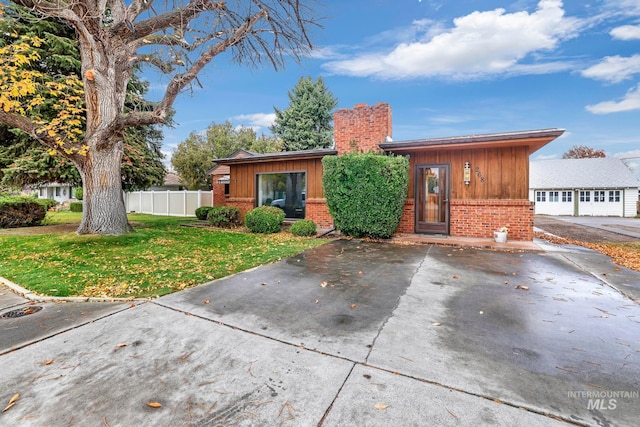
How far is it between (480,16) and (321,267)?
12.1 meters

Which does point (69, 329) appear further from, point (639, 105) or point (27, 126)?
point (639, 105)

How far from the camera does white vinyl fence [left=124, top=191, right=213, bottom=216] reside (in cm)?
1892

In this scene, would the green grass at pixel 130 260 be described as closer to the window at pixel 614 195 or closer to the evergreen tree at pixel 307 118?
the evergreen tree at pixel 307 118

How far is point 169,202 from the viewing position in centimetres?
2002

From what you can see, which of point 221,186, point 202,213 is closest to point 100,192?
point 202,213

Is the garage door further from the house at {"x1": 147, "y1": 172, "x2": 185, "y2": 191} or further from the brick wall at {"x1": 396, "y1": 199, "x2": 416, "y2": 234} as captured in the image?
the house at {"x1": 147, "y1": 172, "x2": 185, "y2": 191}

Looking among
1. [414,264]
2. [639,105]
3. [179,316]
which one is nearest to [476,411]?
[179,316]

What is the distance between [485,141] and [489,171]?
43.8 inches

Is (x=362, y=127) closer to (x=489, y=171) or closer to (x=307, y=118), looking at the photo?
(x=489, y=171)

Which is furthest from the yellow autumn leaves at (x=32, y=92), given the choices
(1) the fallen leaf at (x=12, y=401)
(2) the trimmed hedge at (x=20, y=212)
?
(1) the fallen leaf at (x=12, y=401)

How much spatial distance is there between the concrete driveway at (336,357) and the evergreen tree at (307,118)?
27146mm

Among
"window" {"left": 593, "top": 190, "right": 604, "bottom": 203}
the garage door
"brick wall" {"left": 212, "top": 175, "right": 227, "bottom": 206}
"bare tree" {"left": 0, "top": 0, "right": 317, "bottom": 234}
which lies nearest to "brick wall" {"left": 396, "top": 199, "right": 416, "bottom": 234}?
"bare tree" {"left": 0, "top": 0, "right": 317, "bottom": 234}

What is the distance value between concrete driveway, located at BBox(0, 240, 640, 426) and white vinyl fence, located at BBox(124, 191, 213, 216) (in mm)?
15922

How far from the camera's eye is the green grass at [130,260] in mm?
4230
